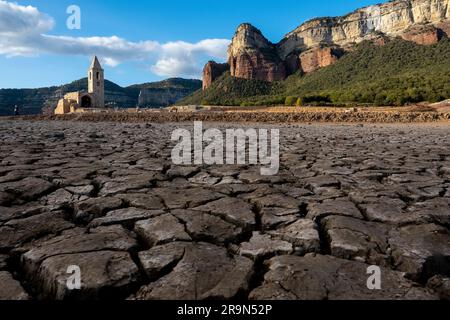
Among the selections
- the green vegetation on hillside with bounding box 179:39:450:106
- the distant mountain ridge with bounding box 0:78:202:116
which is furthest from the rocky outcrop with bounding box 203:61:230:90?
the distant mountain ridge with bounding box 0:78:202:116

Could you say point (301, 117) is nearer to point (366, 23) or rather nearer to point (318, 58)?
point (318, 58)

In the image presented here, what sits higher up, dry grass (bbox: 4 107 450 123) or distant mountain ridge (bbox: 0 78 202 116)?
distant mountain ridge (bbox: 0 78 202 116)

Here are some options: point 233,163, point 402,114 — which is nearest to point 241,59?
point 402,114

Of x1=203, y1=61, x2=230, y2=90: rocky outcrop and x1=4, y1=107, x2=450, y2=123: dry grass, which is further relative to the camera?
x1=203, y1=61, x2=230, y2=90: rocky outcrop

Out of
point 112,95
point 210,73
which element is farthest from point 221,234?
point 112,95

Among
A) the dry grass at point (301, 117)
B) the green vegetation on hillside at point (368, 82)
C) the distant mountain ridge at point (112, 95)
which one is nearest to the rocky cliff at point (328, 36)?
the green vegetation on hillside at point (368, 82)

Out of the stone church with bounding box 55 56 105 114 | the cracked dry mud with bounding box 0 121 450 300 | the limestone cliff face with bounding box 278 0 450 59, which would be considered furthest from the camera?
the limestone cliff face with bounding box 278 0 450 59

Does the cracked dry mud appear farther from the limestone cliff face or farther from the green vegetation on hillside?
the limestone cliff face

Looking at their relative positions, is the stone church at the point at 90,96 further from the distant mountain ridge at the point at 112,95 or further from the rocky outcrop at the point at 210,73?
the distant mountain ridge at the point at 112,95
